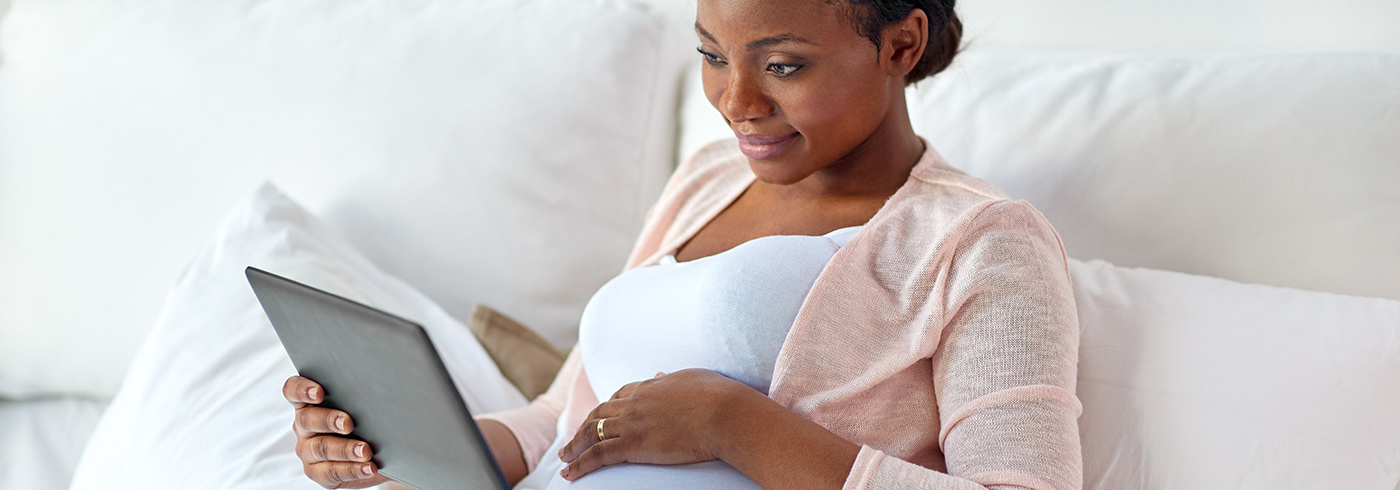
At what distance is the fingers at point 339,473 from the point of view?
856 mm

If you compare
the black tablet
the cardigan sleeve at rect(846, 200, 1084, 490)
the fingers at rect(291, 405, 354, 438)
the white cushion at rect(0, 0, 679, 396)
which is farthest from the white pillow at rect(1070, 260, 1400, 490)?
the white cushion at rect(0, 0, 679, 396)

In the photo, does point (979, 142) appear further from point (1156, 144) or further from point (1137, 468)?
point (1137, 468)

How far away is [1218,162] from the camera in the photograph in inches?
40.7

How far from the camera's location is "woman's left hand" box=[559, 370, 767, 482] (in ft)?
2.68

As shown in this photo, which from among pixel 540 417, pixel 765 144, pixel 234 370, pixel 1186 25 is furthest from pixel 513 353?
pixel 1186 25

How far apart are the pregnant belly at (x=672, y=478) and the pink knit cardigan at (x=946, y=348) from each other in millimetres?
77

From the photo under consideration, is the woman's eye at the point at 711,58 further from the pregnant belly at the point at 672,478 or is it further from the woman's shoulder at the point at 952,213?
the pregnant belly at the point at 672,478

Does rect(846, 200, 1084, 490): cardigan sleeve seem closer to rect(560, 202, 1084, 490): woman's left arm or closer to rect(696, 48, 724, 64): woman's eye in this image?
rect(560, 202, 1084, 490): woman's left arm

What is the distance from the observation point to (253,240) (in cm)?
126

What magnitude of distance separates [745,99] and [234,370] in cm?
68

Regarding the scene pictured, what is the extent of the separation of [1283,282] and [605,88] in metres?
0.87

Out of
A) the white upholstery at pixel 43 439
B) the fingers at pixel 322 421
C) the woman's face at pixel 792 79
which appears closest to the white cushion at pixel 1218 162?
the woman's face at pixel 792 79

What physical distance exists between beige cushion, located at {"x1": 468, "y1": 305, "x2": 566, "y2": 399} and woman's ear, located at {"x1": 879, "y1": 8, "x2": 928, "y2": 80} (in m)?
0.65

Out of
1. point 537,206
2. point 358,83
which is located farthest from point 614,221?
point 358,83
